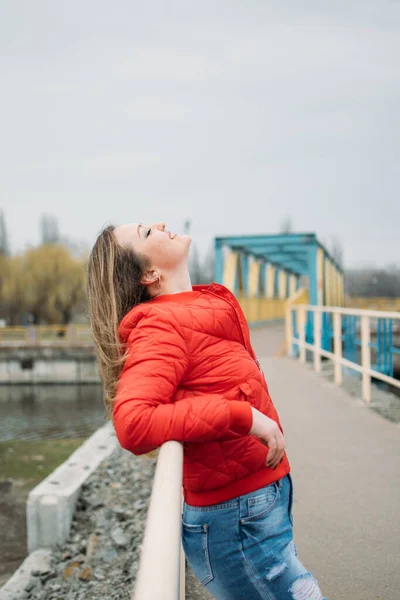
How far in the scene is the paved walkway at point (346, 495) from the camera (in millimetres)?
2436

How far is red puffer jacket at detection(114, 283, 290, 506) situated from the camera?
1.14 m

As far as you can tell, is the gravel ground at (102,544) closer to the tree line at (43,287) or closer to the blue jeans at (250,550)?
the blue jeans at (250,550)

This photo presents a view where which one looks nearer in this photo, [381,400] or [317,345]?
[381,400]

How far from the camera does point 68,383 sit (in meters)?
32.1

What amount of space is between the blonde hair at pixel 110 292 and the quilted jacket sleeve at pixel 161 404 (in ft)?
0.77

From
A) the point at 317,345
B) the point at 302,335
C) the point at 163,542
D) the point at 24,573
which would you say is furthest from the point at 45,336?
the point at 163,542

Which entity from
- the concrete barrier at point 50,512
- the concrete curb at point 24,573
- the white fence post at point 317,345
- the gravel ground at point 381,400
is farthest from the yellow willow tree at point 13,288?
the concrete curb at point 24,573

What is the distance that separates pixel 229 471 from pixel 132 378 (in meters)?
0.36

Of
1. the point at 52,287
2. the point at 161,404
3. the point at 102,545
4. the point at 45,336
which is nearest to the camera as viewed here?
the point at 161,404

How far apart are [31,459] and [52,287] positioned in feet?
95.2

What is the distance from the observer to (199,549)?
1.37 metres

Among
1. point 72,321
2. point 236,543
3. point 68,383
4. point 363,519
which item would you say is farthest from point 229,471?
point 72,321

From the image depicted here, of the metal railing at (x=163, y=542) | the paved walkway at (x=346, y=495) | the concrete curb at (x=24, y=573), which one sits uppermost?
the metal railing at (x=163, y=542)

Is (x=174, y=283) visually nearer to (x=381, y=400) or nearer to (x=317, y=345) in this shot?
(x=381, y=400)
